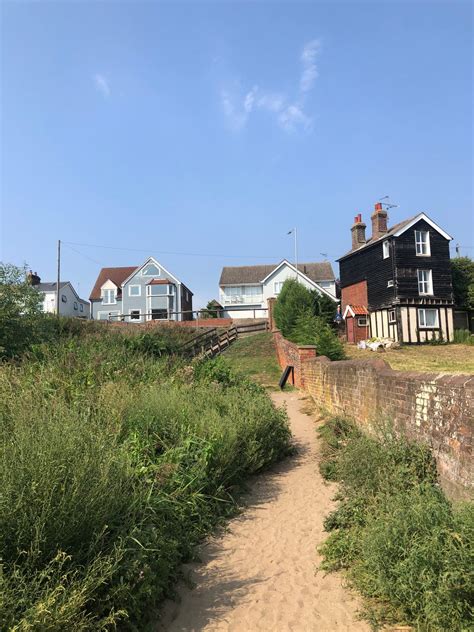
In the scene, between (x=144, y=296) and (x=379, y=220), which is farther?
(x=144, y=296)

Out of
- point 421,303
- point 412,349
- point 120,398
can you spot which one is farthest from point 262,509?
point 421,303

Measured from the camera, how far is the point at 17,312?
11375mm

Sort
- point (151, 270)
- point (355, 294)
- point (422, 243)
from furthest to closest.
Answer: point (151, 270) < point (355, 294) < point (422, 243)

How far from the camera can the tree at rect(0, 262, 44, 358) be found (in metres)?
10.7

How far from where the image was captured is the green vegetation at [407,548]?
272 centimetres

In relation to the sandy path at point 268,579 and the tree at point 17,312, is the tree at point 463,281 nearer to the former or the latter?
the tree at point 17,312

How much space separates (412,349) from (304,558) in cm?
2375

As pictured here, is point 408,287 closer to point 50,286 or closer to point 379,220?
point 379,220

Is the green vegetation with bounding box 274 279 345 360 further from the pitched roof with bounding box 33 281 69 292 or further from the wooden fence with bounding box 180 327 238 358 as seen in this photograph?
the pitched roof with bounding box 33 281 69 292

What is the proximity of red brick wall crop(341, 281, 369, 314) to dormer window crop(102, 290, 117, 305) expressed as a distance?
26613mm

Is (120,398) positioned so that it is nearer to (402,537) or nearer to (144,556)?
(144,556)

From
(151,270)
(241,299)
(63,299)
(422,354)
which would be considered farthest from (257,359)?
(63,299)

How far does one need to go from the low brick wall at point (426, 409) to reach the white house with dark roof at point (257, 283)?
3962 cm

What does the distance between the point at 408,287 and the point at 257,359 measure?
41.6 feet
